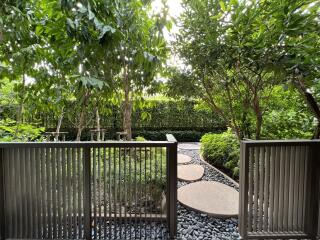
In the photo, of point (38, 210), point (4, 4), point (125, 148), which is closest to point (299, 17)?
point (125, 148)

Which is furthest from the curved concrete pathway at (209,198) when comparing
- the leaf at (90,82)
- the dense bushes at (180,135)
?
the dense bushes at (180,135)

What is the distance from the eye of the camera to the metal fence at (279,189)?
2029 millimetres

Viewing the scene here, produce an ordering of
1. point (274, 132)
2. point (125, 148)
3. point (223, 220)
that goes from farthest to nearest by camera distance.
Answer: point (274, 132), point (223, 220), point (125, 148)

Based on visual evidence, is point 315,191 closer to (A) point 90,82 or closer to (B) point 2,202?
(A) point 90,82

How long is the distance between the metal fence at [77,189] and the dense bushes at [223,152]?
245 centimetres

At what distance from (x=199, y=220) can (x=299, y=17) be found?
8.14 feet

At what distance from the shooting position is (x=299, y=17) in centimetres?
189

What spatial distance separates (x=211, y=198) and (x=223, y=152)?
203 centimetres

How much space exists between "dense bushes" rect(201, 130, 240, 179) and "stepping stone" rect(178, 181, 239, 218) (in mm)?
735

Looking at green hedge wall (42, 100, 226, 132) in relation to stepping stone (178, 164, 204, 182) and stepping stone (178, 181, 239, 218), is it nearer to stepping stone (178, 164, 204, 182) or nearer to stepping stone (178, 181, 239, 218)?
stepping stone (178, 164, 204, 182)

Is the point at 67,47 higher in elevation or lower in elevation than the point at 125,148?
higher

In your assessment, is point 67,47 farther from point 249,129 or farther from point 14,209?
point 249,129

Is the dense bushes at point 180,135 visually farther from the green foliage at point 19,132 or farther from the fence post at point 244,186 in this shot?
the fence post at point 244,186

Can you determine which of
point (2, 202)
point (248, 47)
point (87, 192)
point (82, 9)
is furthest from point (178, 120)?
point (82, 9)
